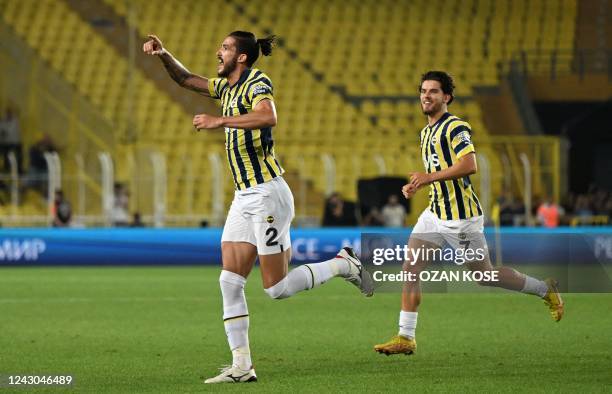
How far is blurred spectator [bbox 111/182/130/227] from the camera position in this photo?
22763mm

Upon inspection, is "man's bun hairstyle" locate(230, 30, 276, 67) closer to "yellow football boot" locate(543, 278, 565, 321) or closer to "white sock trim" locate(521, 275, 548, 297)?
"white sock trim" locate(521, 275, 548, 297)

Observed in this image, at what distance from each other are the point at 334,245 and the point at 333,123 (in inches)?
416

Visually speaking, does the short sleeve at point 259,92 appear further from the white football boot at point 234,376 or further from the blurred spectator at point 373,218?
the blurred spectator at point 373,218

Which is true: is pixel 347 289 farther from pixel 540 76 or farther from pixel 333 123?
pixel 540 76

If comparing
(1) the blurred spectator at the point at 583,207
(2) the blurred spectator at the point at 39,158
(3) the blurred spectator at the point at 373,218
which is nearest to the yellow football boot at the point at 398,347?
(3) the blurred spectator at the point at 373,218

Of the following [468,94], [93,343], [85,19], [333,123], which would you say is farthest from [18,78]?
[93,343]

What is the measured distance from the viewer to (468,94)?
33500mm

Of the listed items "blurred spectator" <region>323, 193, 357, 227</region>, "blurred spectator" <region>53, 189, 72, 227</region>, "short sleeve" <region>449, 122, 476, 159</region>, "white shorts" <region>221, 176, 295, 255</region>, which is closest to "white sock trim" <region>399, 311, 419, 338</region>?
"short sleeve" <region>449, 122, 476, 159</region>

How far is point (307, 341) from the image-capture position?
1125 cm

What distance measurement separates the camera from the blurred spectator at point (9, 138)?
28.5 meters

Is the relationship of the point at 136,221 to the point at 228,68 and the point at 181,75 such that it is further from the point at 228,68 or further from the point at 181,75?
the point at 228,68

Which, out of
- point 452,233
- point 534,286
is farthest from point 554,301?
point 452,233

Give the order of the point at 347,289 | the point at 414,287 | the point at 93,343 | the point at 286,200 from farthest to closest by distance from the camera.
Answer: the point at 347,289
the point at 93,343
the point at 414,287
the point at 286,200

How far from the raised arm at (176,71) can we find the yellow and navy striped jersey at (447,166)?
1716mm
